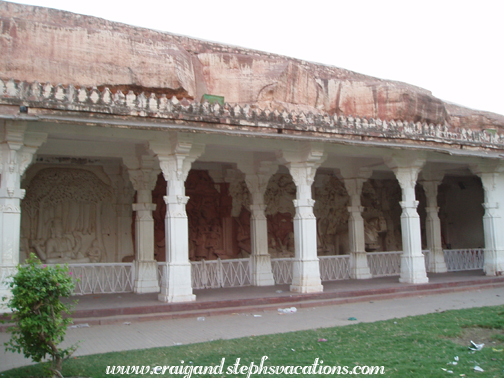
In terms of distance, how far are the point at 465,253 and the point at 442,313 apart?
8.60 meters

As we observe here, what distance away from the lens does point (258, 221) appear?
12.2 metres

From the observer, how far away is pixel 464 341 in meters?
5.81

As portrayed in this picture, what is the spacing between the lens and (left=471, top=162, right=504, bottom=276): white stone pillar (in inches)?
501

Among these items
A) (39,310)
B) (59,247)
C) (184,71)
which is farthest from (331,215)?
(39,310)

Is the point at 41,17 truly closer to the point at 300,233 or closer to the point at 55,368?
the point at 300,233

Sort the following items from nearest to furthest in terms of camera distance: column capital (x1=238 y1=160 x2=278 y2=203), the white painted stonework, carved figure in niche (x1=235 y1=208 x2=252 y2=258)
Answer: the white painted stonework
column capital (x1=238 y1=160 x2=278 y2=203)
carved figure in niche (x1=235 y1=208 x2=252 y2=258)

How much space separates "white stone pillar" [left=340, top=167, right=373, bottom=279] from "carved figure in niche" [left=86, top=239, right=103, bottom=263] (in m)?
6.99

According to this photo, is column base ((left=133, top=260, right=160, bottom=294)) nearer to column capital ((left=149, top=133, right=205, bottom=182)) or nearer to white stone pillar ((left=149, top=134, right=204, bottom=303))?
white stone pillar ((left=149, top=134, right=204, bottom=303))

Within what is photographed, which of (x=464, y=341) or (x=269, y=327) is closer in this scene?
(x=464, y=341)

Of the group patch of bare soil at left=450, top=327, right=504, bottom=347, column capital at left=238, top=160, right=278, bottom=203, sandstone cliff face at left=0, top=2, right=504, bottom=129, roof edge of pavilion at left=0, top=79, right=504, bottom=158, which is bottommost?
patch of bare soil at left=450, top=327, right=504, bottom=347

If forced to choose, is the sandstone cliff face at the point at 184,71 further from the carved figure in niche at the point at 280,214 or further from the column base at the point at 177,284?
the column base at the point at 177,284

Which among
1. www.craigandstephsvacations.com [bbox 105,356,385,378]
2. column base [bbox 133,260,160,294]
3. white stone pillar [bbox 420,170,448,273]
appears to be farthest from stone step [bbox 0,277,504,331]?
www.craigandstephsvacations.com [bbox 105,356,385,378]

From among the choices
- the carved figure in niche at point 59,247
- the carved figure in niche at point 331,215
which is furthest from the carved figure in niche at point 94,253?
the carved figure in niche at point 331,215

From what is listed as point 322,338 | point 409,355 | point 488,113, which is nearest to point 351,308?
point 322,338
